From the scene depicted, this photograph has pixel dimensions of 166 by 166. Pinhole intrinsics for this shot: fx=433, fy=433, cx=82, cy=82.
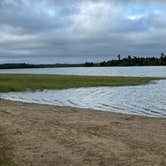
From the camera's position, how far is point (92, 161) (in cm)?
1040

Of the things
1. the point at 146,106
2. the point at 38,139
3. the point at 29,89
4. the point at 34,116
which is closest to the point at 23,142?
the point at 38,139

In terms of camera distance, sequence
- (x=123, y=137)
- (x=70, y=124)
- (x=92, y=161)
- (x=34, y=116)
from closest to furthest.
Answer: (x=92, y=161) < (x=123, y=137) < (x=70, y=124) < (x=34, y=116)

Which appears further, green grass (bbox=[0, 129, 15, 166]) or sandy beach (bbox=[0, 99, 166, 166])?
sandy beach (bbox=[0, 99, 166, 166])

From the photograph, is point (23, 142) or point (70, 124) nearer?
point (23, 142)

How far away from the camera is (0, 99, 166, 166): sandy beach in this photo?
10.5 meters

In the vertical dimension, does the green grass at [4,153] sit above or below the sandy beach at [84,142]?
above

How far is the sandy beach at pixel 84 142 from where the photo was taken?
10.5 m

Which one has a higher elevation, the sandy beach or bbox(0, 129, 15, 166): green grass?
bbox(0, 129, 15, 166): green grass

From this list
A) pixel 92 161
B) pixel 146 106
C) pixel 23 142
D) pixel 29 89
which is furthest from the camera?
pixel 29 89

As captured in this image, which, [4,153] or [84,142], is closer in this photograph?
[4,153]

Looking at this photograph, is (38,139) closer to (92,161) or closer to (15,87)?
(92,161)

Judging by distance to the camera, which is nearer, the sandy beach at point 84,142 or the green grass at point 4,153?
the green grass at point 4,153

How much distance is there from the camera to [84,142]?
1267 cm

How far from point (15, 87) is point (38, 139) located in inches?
1342
